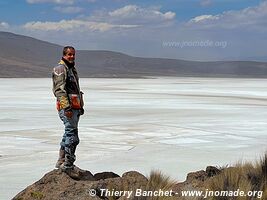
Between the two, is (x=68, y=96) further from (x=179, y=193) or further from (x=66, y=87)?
(x=179, y=193)

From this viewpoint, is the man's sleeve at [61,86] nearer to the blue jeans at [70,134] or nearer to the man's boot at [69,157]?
the blue jeans at [70,134]

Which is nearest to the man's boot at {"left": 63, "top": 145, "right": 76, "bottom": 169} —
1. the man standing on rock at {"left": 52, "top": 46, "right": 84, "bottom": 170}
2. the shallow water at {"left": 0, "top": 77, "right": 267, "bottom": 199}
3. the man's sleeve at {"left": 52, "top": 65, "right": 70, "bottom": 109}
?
the man standing on rock at {"left": 52, "top": 46, "right": 84, "bottom": 170}

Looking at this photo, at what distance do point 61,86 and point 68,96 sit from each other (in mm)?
165

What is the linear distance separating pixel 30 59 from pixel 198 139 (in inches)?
7288

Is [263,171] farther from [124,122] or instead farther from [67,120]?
[124,122]

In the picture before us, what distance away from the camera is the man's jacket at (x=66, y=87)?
611 cm

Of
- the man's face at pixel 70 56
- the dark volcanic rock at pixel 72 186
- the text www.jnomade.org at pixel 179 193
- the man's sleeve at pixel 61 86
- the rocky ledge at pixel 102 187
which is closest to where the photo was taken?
the text www.jnomade.org at pixel 179 193

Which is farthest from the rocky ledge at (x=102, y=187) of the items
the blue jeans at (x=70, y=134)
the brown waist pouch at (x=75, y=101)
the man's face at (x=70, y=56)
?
the man's face at (x=70, y=56)

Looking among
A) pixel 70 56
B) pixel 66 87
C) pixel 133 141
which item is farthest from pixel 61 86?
pixel 133 141

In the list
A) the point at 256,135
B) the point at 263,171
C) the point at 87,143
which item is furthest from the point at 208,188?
the point at 256,135

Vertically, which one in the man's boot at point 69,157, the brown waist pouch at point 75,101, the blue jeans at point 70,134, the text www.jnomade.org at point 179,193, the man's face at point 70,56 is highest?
the man's face at point 70,56

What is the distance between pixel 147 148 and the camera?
11.9 metres

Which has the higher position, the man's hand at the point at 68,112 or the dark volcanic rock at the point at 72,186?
the man's hand at the point at 68,112

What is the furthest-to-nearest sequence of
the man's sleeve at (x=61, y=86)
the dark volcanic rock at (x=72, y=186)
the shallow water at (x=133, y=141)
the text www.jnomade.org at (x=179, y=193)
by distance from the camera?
the shallow water at (x=133, y=141)
the man's sleeve at (x=61, y=86)
the dark volcanic rock at (x=72, y=186)
the text www.jnomade.org at (x=179, y=193)
